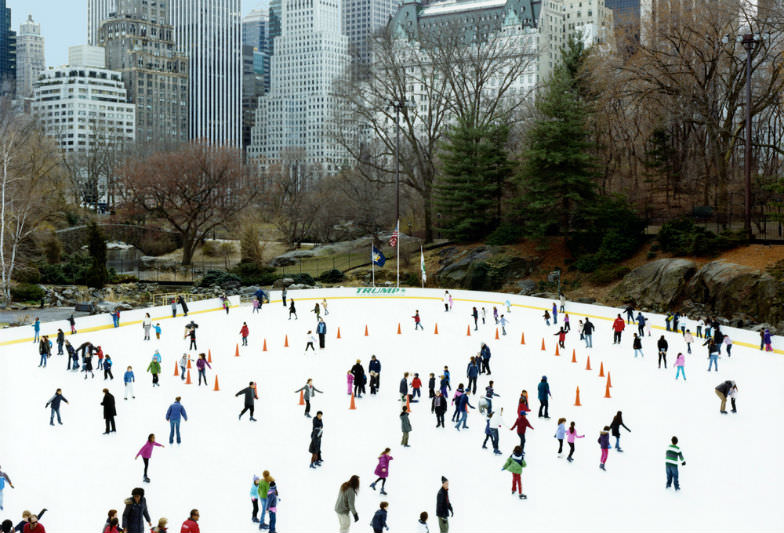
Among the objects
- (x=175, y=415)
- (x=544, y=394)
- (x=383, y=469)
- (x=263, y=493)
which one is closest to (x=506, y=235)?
(x=544, y=394)

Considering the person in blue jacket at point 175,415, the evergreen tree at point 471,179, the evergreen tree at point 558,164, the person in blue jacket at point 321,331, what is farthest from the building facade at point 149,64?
the person in blue jacket at point 175,415

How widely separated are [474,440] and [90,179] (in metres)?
92.7

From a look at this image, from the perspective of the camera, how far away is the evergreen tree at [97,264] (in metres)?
51.5

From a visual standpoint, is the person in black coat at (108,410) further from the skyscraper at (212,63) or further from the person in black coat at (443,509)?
the skyscraper at (212,63)

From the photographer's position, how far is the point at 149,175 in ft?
214

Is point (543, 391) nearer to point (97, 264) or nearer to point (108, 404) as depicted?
point (108, 404)

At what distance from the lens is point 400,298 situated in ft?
147

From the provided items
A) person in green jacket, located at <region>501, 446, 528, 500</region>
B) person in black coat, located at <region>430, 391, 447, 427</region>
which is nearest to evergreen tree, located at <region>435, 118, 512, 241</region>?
person in black coat, located at <region>430, 391, 447, 427</region>

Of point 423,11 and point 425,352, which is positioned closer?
point 425,352

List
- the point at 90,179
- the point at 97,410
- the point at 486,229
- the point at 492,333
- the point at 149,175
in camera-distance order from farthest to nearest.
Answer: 1. the point at 90,179
2. the point at 149,175
3. the point at 486,229
4. the point at 492,333
5. the point at 97,410

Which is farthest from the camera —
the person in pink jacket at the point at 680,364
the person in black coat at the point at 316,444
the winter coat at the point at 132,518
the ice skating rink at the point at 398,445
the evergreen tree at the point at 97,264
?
the evergreen tree at the point at 97,264

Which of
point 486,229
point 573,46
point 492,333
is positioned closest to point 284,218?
point 486,229

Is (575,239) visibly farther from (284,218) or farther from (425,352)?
(284,218)

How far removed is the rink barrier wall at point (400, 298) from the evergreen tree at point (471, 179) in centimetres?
1054
